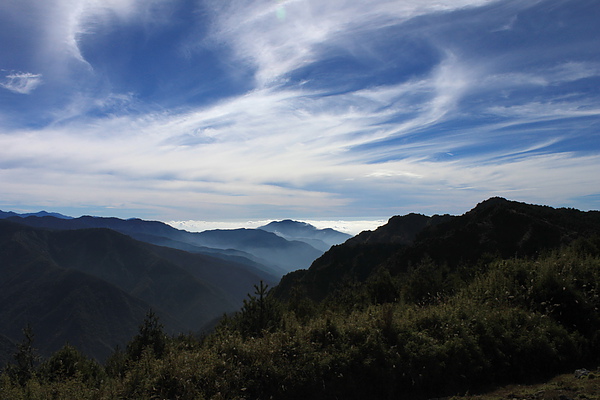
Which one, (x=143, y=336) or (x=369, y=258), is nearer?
(x=143, y=336)

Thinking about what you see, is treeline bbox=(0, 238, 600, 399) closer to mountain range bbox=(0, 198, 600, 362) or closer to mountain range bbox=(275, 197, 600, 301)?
mountain range bbox=(0, 198, 600, 362)

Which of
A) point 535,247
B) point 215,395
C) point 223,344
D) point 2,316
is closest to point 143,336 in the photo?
point 223,344

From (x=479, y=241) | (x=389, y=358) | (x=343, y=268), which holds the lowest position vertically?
(x=343, y=268)

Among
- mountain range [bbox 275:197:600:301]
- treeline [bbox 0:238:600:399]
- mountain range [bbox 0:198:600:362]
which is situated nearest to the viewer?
treeline [bbox 0:238:600:399]

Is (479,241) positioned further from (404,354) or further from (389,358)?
(389,358)

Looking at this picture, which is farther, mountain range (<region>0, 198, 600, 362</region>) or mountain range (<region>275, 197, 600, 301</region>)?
mountain range (<region>0, 198, 600, 362</region>)

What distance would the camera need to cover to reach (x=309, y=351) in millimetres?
6531

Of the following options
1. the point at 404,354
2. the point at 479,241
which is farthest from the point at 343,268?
the point at 404,354

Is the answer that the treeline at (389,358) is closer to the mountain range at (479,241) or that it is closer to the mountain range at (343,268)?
the mountain range at (343,268)

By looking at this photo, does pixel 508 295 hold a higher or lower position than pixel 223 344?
higher

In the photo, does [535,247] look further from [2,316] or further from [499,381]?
[2,316]

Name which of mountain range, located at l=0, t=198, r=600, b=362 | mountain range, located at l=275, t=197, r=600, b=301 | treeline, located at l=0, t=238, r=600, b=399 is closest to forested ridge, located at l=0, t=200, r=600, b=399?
treeline, located at l=0, t=238, r=600, b=399

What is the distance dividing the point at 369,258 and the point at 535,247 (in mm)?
36679

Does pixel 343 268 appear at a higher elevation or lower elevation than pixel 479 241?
lower
